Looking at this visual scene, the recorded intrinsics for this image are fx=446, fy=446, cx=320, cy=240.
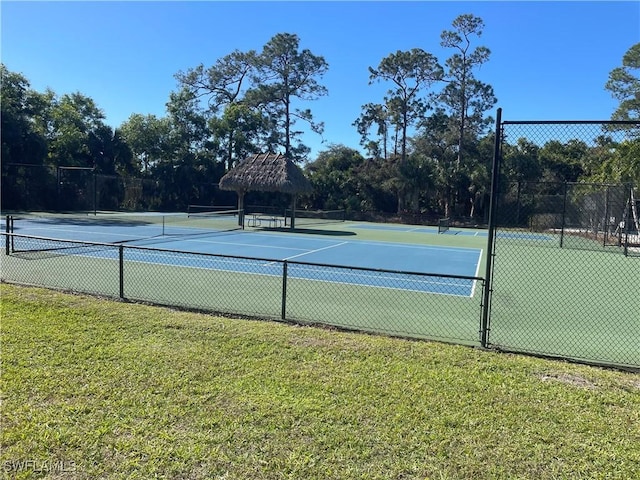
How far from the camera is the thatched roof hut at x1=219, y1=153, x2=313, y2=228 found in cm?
2788

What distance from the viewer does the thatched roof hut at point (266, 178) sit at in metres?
27.9

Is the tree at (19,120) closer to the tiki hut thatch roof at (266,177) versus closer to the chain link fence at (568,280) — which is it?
the tiki hut thatch roof at (266,177)

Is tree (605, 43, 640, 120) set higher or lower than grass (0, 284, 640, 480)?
higher

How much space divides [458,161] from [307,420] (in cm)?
4139

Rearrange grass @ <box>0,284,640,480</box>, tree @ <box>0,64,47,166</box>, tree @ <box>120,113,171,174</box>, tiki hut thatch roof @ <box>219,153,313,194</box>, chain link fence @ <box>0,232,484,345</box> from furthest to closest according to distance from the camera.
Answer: tree @ <box>120,113,171,174</box> → tree @ <box>0,64,47,166</box> → tiki hut thatch roof @ <box>219,153,313,194</box> → chain link fence @ <box>0,232,484,345</box> → grass @ <box>0,284,640,480</box>

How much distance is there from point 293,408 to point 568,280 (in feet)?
33.2

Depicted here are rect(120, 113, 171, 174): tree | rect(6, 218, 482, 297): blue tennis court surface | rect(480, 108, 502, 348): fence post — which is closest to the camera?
rect(480, 108, 502, 348): fence post

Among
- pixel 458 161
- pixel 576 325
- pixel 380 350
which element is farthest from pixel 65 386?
pixel 458 161

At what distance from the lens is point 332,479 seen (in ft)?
9.23

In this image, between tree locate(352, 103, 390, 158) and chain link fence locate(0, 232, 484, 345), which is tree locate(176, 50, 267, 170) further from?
chain link fence locate(0, 232, 484, 345)

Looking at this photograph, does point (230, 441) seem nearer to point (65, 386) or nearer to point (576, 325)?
point (65, 386)

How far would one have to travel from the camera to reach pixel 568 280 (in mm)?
11383

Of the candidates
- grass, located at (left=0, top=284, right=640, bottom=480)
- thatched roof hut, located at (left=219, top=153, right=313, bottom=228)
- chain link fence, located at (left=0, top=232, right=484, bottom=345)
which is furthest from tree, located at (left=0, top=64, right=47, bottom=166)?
grass, located at (left=0, top=284, right=640, bottom=480)

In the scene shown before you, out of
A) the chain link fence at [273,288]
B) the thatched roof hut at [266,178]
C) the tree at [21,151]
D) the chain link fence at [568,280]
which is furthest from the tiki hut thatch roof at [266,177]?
the tree at [21,151]
